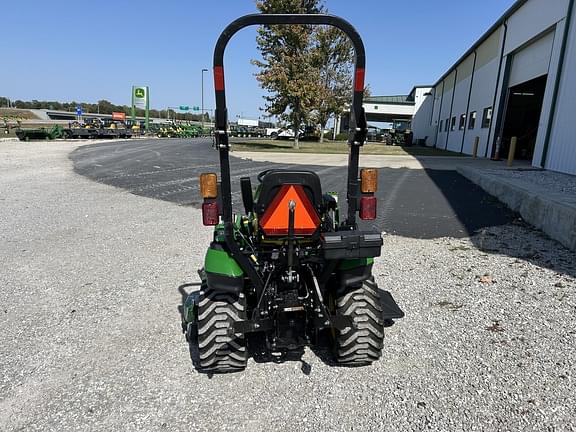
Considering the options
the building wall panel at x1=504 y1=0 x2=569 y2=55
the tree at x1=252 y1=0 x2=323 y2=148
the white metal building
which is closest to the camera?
the white metal building

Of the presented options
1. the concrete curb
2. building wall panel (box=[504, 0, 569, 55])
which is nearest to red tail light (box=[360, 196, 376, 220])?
the concrete curb

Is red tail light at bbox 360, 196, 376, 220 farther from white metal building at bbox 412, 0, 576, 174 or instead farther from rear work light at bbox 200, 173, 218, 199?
white metal building at bbox 412, 0, 576, 174

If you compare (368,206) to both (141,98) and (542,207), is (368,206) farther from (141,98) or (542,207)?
(141,98)

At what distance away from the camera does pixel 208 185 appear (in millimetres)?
2385

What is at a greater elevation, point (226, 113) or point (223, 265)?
point (226, 113)

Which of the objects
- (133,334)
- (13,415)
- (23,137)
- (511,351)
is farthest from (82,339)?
(23,137)

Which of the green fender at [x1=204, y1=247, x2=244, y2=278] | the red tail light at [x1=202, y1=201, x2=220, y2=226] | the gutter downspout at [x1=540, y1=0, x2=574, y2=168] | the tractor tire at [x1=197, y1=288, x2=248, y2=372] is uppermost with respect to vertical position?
the gutter downspout at [x1=540, y1=0, x2=574, y2=168]

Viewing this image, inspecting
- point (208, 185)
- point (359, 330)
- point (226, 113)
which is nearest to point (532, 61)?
point (359, 330)

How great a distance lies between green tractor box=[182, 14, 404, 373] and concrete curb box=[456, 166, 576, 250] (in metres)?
4.21

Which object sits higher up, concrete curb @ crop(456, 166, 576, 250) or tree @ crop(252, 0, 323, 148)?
tree @ crop(252, 0, 323, 148)

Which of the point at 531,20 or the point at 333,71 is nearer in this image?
the point at 531,20

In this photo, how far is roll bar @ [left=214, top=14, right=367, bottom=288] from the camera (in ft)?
7.28

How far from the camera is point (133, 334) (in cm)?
318

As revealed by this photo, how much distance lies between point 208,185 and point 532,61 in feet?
56.9
